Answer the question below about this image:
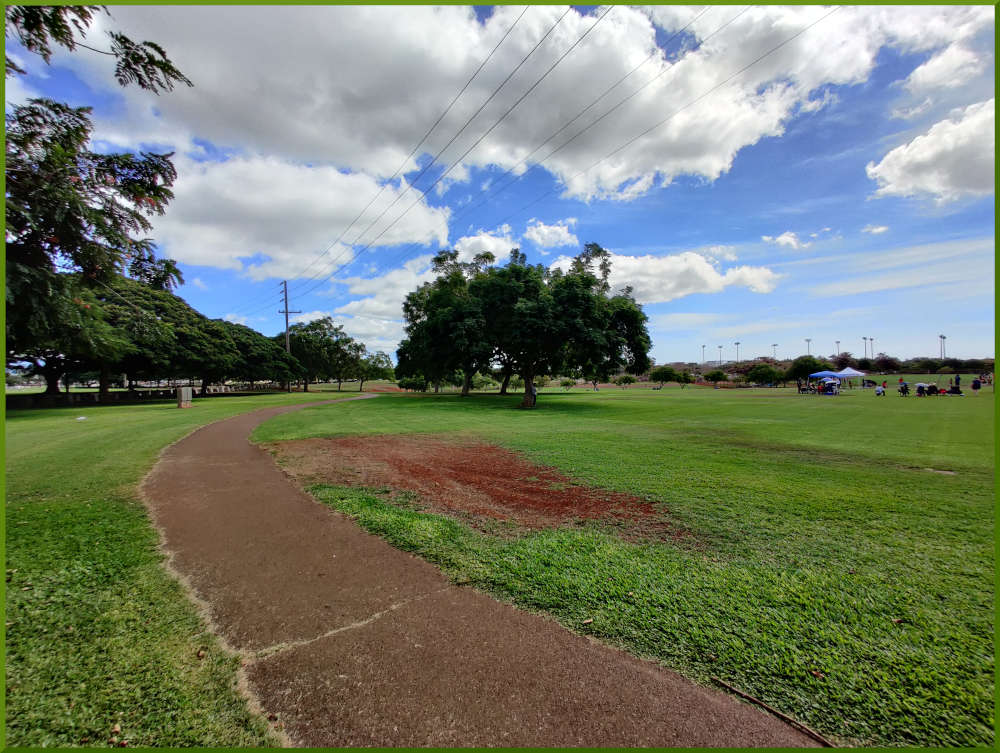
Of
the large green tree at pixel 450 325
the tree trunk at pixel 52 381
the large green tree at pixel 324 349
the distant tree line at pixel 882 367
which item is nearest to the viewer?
the large green tree at pixel 450 325

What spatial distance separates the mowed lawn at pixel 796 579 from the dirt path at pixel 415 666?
0.85 ft

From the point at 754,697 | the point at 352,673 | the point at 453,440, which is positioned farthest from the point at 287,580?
the point at 453,440

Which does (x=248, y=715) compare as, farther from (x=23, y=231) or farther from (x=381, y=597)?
(x=23, y=231)

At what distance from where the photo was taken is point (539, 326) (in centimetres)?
2223

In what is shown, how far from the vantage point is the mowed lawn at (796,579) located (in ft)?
7.47

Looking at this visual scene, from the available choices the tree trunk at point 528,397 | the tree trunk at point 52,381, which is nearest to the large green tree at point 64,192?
the tree trunk at point 528,397

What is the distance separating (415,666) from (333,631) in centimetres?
77

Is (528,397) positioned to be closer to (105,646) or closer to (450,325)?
(450,325)

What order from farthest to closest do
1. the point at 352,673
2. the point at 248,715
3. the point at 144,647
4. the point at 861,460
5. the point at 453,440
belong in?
the point at 453,440 < the point at 861,460 < the point at 144,647 < the point at 352,673 < the point at 248,715

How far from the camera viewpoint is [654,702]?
7.28 feet

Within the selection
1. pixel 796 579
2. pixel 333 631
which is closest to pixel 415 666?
pixel 333 631

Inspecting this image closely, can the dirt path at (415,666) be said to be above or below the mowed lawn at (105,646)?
below

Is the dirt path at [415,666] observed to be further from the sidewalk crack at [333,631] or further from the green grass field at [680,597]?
the green grass field at [680,597]

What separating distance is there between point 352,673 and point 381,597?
2.88 ft
